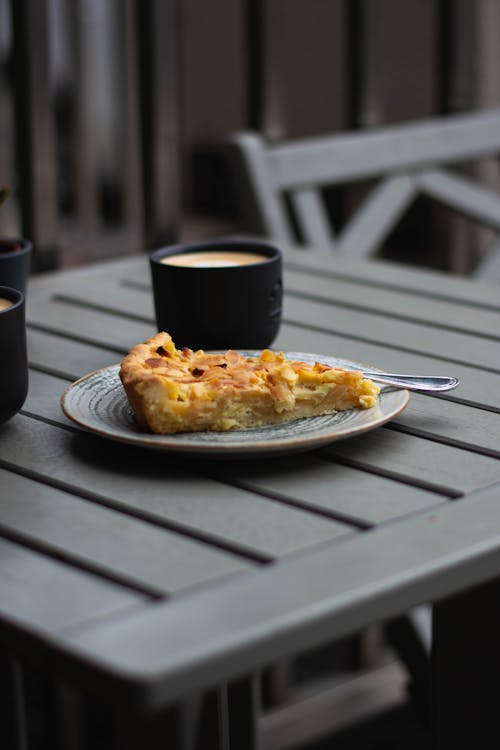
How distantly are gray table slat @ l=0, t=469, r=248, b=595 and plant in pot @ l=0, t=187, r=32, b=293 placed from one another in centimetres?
33

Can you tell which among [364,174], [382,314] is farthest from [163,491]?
[364,174]

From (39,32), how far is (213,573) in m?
1.22

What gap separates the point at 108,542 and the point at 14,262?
0.44 metres

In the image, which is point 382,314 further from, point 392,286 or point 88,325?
point 88,325

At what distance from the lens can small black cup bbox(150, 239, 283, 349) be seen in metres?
0.97

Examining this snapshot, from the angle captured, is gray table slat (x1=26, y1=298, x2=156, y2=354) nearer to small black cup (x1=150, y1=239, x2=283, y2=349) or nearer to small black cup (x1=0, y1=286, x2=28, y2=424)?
small black cup (x1=150, y1=239, x2=283, y2=349)

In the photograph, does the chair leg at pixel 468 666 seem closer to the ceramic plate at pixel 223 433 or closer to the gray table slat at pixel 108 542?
the ceramic plate at pixel 223 433

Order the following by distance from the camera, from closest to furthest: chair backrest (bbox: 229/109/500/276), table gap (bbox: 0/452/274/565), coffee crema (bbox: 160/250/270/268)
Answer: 1. table gap (bbox: 0/452/274/565)
2. coffee crema (bbox: 160/250/270/268)
3. chair backrest (bbox: 229/109/500/276)

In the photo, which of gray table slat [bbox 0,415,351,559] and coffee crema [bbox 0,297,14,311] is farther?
coffee crema [bbox 0,297,14,311]

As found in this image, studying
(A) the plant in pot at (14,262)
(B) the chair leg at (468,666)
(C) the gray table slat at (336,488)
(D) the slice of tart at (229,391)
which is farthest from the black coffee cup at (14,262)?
(B) the chair leg at (468,666)

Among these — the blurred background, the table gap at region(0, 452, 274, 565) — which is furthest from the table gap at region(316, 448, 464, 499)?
the blurred background

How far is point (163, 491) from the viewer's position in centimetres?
75

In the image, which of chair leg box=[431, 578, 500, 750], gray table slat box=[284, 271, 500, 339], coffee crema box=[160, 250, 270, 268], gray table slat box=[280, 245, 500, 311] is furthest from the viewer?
gray table slat box=[280, 245, 500, 311]

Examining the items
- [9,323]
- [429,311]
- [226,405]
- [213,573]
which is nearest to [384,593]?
[213,573]
